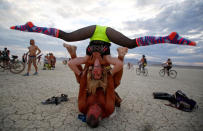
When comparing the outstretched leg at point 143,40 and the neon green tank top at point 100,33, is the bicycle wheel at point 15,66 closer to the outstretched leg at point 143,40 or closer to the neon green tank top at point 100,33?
the neon green tank top at point 100,33

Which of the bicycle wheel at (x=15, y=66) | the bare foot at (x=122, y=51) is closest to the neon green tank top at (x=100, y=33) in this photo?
the bare foot at (x=122, y=51)

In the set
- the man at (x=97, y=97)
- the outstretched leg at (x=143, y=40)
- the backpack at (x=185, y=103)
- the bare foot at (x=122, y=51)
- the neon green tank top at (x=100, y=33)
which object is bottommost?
the backpack at (x=185, y=103)

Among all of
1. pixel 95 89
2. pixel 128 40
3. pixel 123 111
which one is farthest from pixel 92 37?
pixel 123 111

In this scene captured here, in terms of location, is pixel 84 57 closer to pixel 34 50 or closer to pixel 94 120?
→ pixel 94 120

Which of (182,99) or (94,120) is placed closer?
(94,120)

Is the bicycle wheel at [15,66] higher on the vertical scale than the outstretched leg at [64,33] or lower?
lower

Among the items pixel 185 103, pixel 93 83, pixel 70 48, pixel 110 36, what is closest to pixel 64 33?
pixel 70 48

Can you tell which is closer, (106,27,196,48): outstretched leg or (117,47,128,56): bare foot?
(106,27,196,48): outstretched leg

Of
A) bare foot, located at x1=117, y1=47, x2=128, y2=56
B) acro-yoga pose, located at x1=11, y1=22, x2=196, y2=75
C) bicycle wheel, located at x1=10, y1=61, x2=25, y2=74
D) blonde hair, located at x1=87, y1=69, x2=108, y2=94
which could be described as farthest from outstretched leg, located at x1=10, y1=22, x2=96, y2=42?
bicycle wheel, located at x1=10, y1=61, x2=25, y2=74

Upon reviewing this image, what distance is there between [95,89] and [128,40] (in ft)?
3.95

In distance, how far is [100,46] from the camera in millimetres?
2115

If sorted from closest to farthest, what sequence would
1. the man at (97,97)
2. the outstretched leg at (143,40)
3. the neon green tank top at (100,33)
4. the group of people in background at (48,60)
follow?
the outstretched leg at (143,40) → the man at (97,97) → the neon green tank top at (100,33) → the group of people in background at (48,60)

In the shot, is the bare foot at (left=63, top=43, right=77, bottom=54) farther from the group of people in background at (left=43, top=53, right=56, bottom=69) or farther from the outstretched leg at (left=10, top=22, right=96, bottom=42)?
the group of people in background at (left=43, top=53, right=56, bottom=69)

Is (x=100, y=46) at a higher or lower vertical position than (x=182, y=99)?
higher
